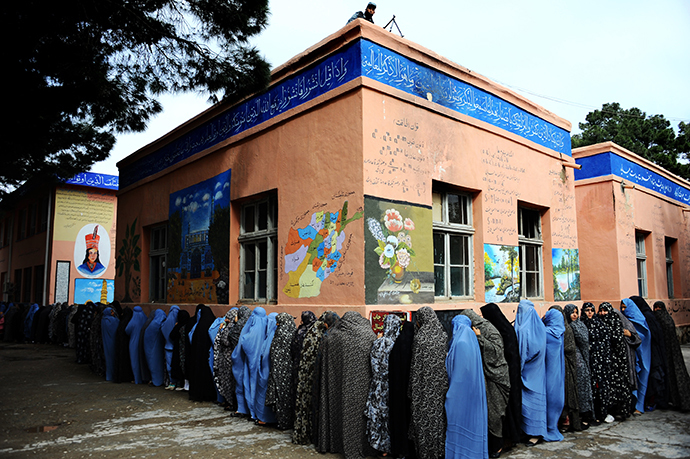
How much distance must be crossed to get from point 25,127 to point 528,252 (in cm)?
849

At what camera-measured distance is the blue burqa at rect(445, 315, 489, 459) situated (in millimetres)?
4355

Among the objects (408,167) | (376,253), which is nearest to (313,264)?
(376,253)

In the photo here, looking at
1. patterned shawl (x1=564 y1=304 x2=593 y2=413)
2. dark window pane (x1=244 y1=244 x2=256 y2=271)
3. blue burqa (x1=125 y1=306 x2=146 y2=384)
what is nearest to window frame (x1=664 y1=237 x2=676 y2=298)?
patterned shawl (x1=564 y1=304 x2=593 y2=413)

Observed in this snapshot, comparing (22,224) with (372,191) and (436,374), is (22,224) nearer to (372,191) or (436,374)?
(372,191)

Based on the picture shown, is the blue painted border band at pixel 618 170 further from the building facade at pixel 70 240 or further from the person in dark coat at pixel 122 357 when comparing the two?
the building facade at pixel 70 240

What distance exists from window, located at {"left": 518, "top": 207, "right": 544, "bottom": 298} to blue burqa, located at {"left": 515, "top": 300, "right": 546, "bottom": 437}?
128 inches

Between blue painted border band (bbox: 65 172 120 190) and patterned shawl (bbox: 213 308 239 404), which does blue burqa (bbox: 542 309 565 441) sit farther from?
blue painted border band (bbox: 65 172 120 190)

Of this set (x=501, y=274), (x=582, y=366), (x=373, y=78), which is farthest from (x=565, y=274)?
(x=373, y=78)

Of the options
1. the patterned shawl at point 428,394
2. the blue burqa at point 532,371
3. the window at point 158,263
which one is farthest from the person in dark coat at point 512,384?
the window at point 158,263

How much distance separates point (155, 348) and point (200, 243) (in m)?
1.95

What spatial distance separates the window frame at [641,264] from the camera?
11664 mm

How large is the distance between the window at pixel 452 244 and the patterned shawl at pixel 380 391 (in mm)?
2290

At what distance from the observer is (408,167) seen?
641 centimetres

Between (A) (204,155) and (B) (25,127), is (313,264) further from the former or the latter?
(B) (25,127)
